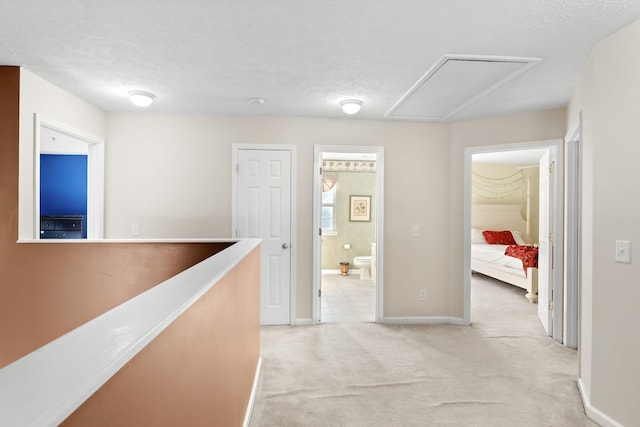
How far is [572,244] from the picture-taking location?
3.29 m

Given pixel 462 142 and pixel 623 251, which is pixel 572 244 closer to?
Result: pixel 623 251

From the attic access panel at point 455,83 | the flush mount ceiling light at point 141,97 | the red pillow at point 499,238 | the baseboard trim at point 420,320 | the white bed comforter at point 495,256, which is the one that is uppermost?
the attic access panel at point 455,83

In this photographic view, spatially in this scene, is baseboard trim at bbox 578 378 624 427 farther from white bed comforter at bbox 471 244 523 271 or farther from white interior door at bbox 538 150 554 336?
white bed comforter at bbox 471 244 523 271

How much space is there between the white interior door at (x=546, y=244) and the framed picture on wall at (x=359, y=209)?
143 inches

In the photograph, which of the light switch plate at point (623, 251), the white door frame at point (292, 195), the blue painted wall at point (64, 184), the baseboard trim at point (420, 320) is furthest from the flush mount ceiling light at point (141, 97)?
the blue painted wall at point (64, 184)

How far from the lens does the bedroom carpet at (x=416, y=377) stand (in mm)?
2211

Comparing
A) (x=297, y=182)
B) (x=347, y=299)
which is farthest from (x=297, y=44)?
(x=347, y=299)

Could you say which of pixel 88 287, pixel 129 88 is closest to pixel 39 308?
pixel 88 287

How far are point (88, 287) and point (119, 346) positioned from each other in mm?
2614

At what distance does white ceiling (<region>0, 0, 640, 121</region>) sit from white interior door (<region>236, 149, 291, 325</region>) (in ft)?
2.76

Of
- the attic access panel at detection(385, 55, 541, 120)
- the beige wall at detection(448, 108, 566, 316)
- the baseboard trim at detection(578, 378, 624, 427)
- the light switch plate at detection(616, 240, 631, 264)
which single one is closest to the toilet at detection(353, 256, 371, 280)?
the beige wall at detection(448, 108, 566, 316)

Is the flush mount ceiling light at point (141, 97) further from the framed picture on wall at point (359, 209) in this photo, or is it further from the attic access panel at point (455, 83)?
the framed picture on wall at point (359, 209)

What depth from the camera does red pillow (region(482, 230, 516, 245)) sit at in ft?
23.3

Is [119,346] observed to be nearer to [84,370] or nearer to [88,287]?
[84,370]
